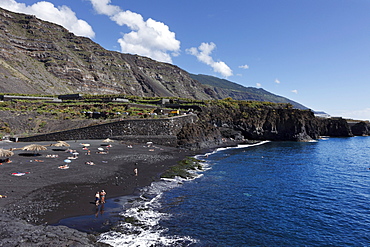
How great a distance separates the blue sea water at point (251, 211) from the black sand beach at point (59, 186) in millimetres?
3216

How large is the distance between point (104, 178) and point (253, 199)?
58.1 ft

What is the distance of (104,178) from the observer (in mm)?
26562

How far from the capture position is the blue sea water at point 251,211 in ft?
52.9

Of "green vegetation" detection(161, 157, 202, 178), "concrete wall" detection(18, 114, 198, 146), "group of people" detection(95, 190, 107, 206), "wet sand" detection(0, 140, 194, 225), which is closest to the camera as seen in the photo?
"wet sand" detection(0, 140, 194, 225)

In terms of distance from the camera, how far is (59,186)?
882 inches

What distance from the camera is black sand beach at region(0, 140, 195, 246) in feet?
45.7

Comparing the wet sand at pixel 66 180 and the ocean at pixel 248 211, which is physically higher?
the wet sand at pixel 66 180

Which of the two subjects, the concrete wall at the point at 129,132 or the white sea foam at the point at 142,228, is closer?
the white sea foam at the point at 142,228

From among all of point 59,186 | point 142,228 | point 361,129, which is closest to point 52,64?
point 59,186

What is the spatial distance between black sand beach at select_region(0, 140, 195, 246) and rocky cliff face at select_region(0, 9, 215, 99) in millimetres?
88374

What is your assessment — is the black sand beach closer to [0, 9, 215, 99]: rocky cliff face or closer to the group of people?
the group of people

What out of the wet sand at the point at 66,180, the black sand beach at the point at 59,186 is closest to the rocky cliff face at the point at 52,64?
the wet sand at the point at 66,180

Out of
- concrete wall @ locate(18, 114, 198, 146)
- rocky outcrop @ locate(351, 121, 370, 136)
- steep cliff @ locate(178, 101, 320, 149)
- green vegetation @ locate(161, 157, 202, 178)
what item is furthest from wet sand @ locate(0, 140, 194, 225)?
rocky outcrop @ locate(351, 121, 370, 136)

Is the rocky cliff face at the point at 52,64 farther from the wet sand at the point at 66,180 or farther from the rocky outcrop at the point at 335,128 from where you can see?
the rocky outcrop at the point at 335,128
